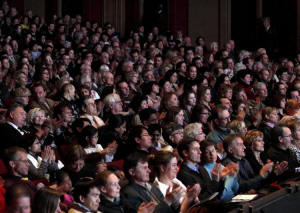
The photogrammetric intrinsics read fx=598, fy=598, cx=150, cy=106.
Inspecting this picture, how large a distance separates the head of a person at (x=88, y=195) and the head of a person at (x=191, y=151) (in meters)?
1.12

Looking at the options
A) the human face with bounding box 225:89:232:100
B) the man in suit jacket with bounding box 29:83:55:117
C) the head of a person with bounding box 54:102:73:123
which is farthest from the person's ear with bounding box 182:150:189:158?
the human face with bounding box 225:89:232:100

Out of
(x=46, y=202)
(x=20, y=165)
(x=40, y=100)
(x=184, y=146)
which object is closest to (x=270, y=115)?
(x=184, y=146)

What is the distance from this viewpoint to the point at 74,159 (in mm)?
4227

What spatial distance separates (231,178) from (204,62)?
6.39 meters

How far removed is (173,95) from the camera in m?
6.76

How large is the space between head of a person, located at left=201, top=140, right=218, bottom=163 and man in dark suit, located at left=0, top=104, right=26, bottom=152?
145 centimetres

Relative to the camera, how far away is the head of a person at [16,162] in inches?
152

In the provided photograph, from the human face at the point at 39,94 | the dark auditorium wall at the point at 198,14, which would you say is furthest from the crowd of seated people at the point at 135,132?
the dark auditorium wall at the point at 198,14

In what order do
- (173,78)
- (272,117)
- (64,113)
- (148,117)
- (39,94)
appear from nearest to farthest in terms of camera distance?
(64,113) < (148,117) < (39,94) < (272,117) < (173,78)

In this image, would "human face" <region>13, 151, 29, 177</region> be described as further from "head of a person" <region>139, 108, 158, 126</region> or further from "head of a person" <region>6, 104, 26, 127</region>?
"head of a person" <region>139, 108, 158, 126</region>

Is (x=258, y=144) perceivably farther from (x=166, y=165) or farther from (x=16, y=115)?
(x=16, y=115)

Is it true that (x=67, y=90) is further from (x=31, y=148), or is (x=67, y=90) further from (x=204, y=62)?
(x=204, y=62)

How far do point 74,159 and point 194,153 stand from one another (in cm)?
91

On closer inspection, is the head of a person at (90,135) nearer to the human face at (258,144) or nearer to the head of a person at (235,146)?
the head of a person at (235,146)
